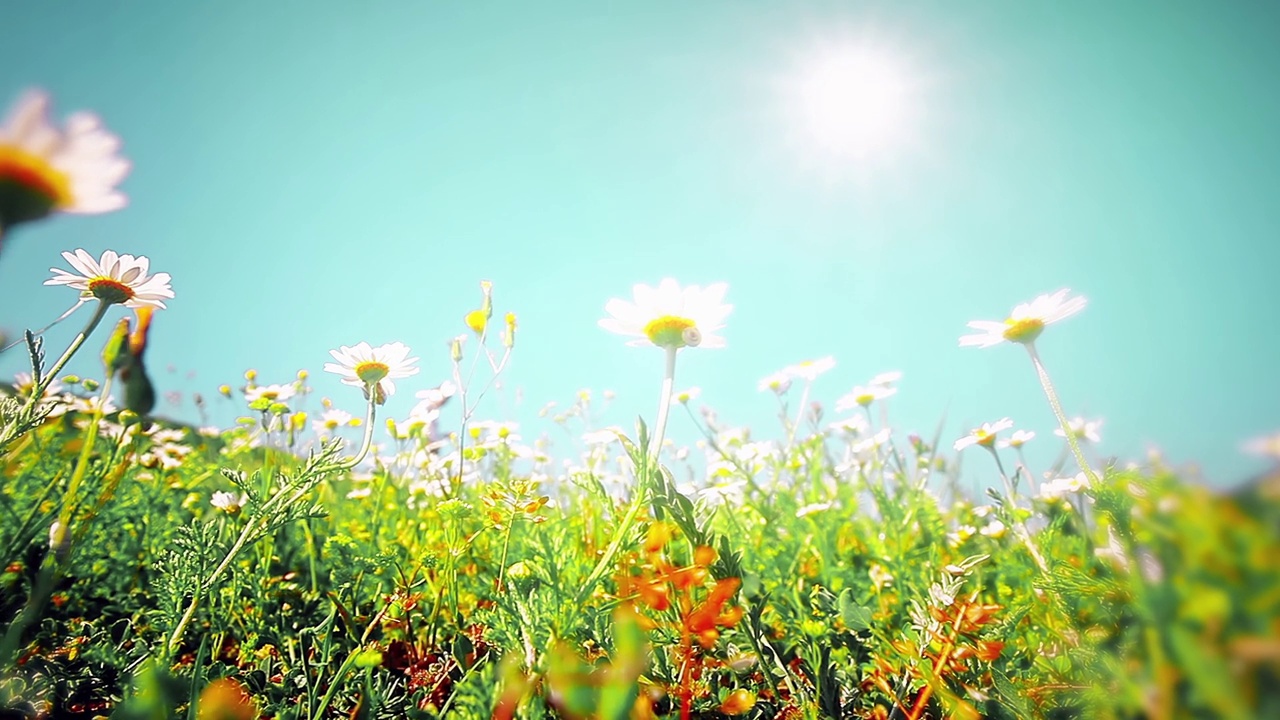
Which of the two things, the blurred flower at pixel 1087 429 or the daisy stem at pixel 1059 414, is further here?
the blurred flower at pixel 1087 429

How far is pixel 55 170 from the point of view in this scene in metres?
0.84

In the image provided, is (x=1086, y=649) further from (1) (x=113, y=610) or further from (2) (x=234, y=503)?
(1) (x=113, y=610)

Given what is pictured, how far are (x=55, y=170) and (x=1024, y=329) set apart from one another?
214 cm

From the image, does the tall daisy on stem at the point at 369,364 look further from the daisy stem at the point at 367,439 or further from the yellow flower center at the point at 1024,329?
the yellow flower center at the point at 1024,329

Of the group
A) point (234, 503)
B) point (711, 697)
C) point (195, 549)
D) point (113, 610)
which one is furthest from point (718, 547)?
point (113, 610)

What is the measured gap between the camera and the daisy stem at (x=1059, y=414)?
3.98 ft

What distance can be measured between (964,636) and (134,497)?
3184 mm

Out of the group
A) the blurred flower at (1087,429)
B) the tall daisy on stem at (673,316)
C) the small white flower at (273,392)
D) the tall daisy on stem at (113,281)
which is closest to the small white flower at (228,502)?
the tall daisy on stem at (113,281)

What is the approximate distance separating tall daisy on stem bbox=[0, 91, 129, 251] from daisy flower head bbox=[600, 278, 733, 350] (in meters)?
1.00

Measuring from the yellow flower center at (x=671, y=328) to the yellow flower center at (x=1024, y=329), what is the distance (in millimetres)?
990

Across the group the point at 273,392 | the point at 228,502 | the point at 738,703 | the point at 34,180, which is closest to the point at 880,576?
the point at 738,703

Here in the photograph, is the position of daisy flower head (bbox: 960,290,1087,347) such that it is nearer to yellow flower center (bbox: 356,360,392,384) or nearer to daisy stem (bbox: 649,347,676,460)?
daisy stem (bbox: 649,347,676,460)

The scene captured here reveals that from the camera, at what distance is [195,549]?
4.36 feet

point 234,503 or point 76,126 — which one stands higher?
point 76,126
